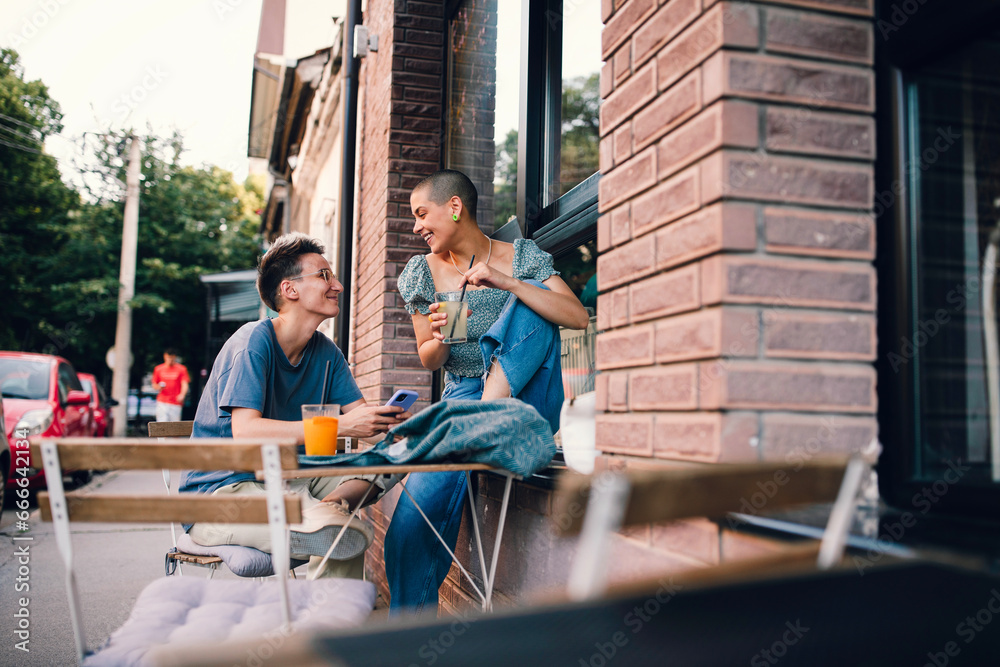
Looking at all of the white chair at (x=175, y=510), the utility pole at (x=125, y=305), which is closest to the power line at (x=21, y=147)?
the utility pole at (x=125, y=305)

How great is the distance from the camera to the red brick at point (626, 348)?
173cm

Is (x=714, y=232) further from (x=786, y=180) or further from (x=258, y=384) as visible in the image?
(x=258, y=384)

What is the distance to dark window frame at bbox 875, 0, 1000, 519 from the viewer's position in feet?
4.90

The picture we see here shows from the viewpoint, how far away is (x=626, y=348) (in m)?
1.82

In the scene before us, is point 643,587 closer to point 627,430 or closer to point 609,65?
point 627,430

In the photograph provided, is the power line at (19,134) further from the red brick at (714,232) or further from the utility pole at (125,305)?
the red brick at (714,232)

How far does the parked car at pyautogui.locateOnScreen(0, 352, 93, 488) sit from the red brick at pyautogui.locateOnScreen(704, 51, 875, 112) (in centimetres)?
770

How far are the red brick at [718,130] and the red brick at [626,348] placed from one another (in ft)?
1.24

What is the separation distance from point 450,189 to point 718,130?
187 centimetres

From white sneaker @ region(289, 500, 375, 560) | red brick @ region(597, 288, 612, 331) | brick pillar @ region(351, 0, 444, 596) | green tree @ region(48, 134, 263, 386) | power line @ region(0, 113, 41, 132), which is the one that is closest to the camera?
red brick @ region(597, 288, 612, 331)

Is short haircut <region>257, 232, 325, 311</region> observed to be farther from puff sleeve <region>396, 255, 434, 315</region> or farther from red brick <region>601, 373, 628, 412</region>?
red brick <region>601, 373, 628, 412</region>

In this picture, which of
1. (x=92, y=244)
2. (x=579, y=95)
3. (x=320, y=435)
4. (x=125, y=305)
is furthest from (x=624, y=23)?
(x=92, y=244)

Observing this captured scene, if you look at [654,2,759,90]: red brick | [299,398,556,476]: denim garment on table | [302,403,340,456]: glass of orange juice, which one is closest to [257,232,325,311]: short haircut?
[302,403,340,456]: glass of orange juice

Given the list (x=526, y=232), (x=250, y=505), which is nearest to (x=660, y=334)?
(x=250, y=505)
